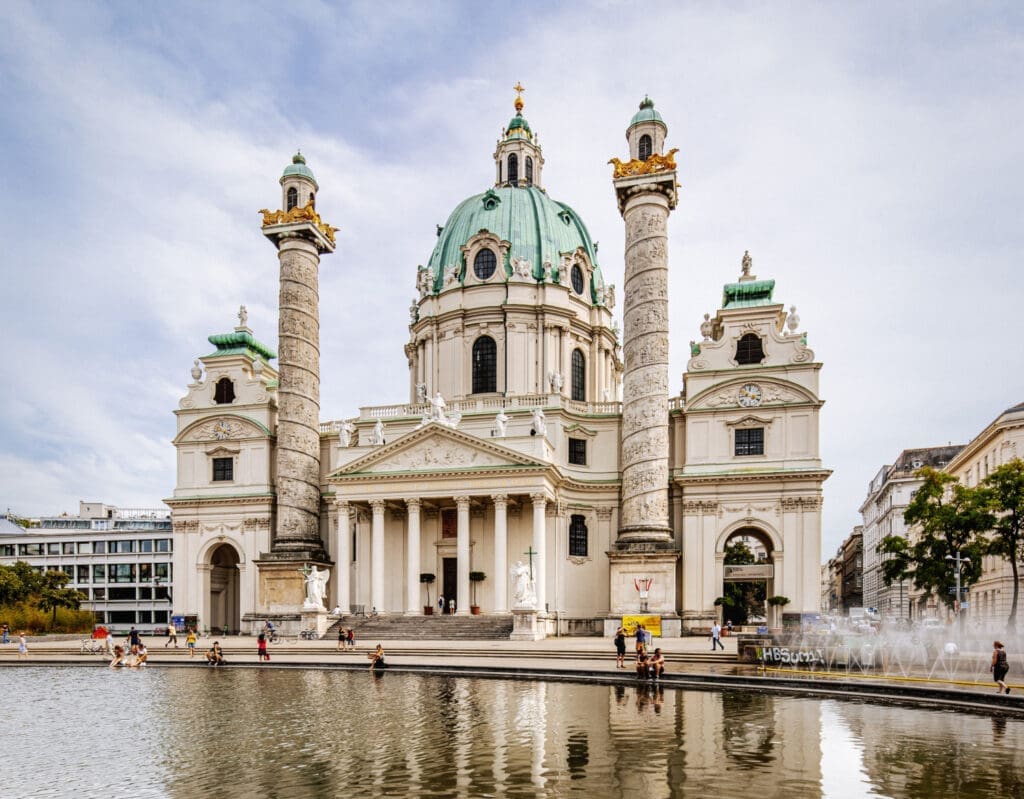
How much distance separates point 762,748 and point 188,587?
155 ft

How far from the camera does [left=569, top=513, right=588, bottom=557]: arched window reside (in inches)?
1980

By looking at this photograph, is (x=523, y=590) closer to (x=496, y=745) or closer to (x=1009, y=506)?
(x=1009, y=506)

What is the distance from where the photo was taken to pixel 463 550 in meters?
46.1

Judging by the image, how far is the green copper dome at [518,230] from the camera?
58969 millimetres

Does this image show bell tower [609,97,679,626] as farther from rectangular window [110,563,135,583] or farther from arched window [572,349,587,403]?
rectangular window [110,563,135,583]

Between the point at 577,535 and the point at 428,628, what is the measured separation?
38.0ft

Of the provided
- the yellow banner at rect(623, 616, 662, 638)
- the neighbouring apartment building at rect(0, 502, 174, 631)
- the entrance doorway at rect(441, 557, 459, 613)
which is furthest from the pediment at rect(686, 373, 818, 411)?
the neighbouring apartment building at rect(0, 502, 174, 631)

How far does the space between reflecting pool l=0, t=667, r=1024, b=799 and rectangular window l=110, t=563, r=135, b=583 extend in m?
68.4

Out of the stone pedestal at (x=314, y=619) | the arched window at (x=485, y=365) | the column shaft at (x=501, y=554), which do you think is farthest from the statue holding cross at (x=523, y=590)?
the arched window at (x=485, y=365)

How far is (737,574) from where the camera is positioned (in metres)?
47.0

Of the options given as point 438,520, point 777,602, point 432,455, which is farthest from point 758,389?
point 438,520

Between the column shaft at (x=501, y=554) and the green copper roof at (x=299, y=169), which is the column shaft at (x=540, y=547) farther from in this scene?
the green copper roof at (x=299, y=169)

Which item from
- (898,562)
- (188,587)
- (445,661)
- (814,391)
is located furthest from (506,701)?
(188,587)

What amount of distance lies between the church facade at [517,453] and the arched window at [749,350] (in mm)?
127
